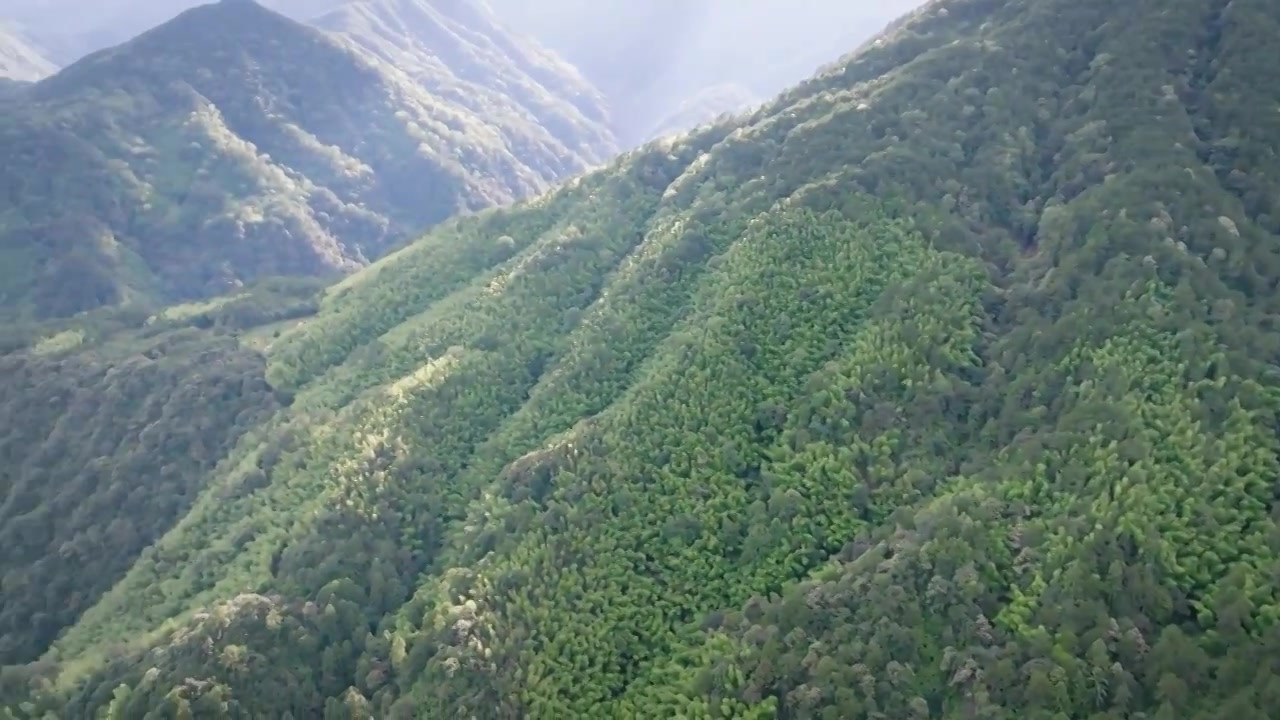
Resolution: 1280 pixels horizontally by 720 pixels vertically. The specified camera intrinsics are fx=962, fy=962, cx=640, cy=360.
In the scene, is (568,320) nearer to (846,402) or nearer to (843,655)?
(846,402)

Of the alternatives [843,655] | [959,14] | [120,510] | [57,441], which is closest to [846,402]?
[843,655]

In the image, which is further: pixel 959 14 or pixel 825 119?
pixel 959 14

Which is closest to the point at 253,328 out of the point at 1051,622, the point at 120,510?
the point at 120,510

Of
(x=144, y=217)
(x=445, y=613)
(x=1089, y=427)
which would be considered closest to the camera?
(x=1089, y=427)

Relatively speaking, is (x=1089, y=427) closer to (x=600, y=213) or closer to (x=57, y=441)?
(x=600, y=213)

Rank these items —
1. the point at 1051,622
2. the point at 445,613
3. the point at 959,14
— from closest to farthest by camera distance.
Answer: the point at 1051,622 → the point at 445,613 → the point at 959,14

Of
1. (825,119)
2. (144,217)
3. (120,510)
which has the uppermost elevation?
(144,217)

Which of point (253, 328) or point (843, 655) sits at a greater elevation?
point (253, 328)
